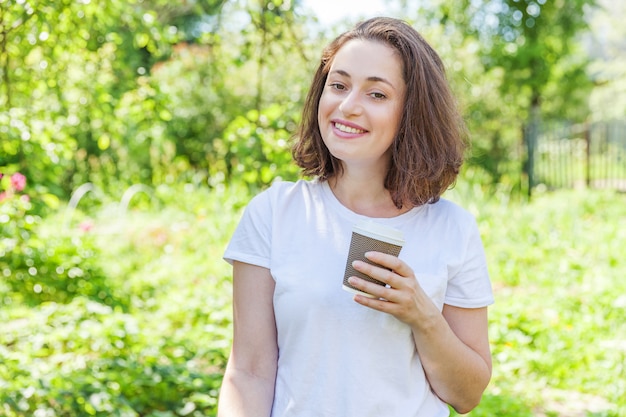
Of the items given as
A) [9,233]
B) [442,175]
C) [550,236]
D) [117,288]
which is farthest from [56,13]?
[550,236]

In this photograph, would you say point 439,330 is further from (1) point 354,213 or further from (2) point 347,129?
(2) point 347,129

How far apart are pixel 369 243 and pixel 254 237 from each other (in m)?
0.28

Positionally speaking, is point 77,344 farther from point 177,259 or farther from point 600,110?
point 600,110

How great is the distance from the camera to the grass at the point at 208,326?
10.3ft

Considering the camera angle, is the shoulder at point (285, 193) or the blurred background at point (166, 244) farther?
the blurred background at point (166, 244)

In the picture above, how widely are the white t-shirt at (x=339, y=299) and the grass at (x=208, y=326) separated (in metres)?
1.66

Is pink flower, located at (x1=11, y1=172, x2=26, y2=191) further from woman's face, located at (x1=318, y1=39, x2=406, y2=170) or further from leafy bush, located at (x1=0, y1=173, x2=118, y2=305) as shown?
woman's face, located at (x1=318, y1=39, x2=406, y2=170)

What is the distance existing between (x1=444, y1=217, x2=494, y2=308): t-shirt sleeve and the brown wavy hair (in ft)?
0.48

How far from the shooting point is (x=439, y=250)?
4.68ft

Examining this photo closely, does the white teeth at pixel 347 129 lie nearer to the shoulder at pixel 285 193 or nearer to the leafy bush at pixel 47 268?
the shoulder at pixel 285 193

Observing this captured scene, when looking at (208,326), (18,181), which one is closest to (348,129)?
(18,181)

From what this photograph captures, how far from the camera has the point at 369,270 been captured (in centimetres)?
126

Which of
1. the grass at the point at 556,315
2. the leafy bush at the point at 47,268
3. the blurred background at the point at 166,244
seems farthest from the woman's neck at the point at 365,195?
the leafy bush at the point at 47,268

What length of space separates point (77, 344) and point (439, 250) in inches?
106
